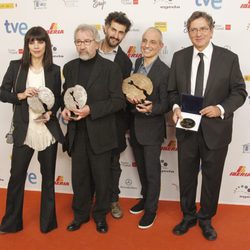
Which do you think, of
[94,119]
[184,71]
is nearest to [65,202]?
[94,119]

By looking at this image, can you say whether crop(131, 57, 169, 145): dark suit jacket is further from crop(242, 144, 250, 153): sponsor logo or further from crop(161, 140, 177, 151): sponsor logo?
crop(242, 144, 250, 153): sponsor logo

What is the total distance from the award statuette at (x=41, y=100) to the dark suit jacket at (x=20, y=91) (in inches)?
3.0

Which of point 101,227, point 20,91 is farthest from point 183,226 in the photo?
point 20,91

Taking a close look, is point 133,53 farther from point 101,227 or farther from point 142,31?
point 101,227

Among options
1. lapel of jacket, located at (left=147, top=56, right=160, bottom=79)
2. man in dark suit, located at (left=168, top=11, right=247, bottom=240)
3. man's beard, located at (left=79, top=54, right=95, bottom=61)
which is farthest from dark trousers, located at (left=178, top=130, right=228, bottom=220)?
man's beard, located at (left=79, top=54, right=95, bottom=61)

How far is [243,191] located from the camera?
2881mm

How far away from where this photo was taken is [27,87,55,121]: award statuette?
2016 millimetres

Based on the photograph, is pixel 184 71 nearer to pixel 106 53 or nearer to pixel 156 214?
pixel 106 53

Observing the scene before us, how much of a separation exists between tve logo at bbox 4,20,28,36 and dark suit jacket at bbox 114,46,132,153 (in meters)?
0.93

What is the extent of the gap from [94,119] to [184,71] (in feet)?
2.22

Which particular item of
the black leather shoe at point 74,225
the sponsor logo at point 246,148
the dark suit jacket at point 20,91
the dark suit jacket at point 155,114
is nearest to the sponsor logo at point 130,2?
the dark suit jacket at point 155,114

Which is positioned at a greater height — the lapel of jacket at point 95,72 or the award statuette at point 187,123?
the lapel of jacket at point 95,72

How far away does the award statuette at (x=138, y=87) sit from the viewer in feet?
7.18

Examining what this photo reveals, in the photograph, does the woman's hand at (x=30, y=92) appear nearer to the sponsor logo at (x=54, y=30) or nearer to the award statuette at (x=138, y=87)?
the award statuette at (x=138, y=87)
